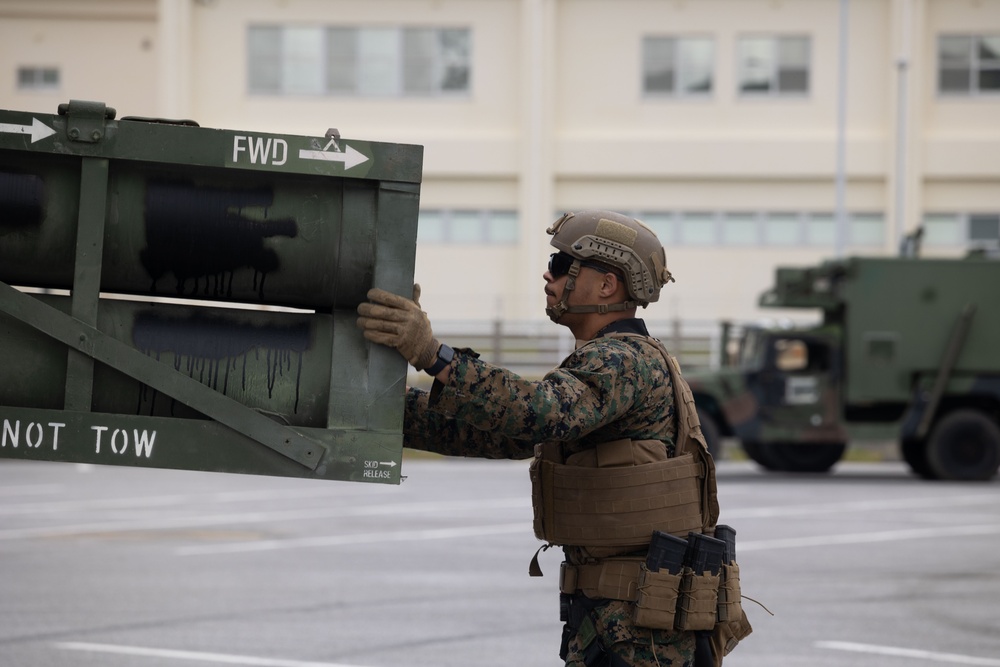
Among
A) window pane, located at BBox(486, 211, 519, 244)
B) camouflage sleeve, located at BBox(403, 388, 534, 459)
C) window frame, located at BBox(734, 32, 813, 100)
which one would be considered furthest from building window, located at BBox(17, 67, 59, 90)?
camouflage sleeve, located at BBox(403, 388, 534, 459)

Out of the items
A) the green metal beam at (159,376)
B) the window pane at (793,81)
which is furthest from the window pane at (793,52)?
the green metal beam at (159,376)

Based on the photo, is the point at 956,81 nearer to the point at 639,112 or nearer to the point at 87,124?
the point at 639,112

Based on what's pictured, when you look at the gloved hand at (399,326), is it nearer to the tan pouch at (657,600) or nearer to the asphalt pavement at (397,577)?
the tan pouch at (657,600)

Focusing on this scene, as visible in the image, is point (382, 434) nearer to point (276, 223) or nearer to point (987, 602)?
point (276, 223)

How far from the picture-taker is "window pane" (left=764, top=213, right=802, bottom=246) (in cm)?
3666

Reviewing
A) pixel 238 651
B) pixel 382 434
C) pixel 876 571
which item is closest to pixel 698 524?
pixel 382 434

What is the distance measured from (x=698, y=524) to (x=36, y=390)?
1850 mm

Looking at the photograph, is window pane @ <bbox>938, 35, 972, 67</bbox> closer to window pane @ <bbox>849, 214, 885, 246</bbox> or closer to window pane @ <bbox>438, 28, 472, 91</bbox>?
window pane @ <bbox>849, 214, 885, 246</bbox>

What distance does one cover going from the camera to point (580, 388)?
4035 millimetres

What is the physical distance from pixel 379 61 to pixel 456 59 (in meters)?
1.90

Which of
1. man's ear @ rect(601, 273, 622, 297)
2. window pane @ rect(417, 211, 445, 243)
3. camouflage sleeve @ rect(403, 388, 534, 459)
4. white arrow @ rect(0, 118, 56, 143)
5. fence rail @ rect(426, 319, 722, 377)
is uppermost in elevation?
window pane @ rect(417, 211, 445, 243)

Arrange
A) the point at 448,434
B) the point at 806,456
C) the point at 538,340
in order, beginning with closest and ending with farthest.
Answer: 1. the point at 448,434
2. the point at 806,456
3. the point at 538,340

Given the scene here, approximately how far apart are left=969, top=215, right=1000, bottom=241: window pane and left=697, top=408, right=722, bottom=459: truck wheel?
59.9 ft

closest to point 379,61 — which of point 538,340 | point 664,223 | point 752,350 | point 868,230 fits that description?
point 664,223
